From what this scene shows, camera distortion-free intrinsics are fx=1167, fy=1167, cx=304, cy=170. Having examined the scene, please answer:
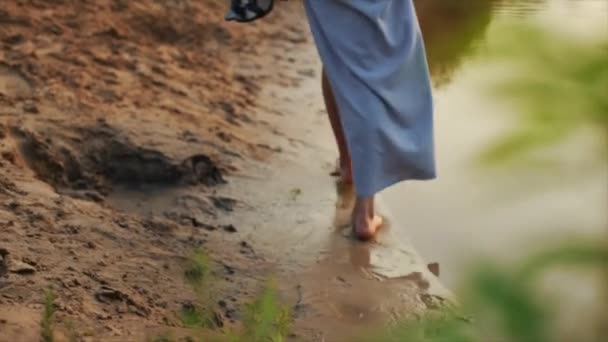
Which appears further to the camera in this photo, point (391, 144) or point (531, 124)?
point (391, 144)

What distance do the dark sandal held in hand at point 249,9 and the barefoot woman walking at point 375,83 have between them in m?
0.15

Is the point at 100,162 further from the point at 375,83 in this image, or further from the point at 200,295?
the point at 200,295

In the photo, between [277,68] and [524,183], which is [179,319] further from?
[277,68]

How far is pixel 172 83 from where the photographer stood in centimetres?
460

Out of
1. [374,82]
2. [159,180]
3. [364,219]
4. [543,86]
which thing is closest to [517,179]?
[543,86]

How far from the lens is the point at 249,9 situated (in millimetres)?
3383

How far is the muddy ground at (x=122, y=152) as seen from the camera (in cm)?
263

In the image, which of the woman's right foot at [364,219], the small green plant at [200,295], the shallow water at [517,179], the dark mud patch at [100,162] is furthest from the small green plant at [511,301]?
the dark mud patch at [100,162]

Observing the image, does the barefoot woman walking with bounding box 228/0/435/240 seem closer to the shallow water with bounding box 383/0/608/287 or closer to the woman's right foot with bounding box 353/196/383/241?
the woman's right foot with bounding box 353/196/383/241

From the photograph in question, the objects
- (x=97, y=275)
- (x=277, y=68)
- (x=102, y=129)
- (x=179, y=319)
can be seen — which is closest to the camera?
(x=179, y=319)

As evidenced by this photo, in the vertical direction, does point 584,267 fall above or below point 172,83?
above

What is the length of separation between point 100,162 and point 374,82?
0.98 m

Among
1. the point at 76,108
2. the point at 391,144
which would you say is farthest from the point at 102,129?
the point at 391,144

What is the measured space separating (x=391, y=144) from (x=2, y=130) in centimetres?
121
